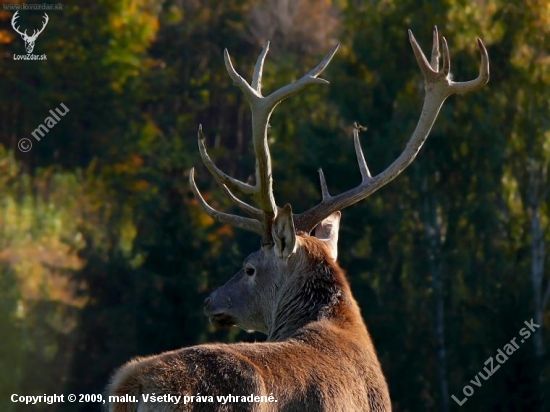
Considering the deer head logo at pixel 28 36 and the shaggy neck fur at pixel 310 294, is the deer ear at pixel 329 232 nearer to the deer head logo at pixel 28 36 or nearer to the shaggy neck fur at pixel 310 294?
the shaggy neck fur at pixel 310 294

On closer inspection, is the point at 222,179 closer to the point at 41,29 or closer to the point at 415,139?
the point at 415,139

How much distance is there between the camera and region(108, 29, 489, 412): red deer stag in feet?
20.0

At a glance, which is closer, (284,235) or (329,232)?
(284,235)

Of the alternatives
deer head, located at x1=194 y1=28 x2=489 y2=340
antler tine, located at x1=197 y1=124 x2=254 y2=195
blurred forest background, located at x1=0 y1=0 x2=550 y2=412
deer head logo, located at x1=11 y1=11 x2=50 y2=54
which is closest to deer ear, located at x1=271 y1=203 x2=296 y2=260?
deer head, located at x1=194 y1=28 x2=489 y2=340

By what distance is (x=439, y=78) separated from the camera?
30.6 feet

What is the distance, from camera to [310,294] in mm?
8188

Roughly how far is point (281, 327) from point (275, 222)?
2.10 ft

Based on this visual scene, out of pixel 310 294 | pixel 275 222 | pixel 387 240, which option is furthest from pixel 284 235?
pixel 387 240

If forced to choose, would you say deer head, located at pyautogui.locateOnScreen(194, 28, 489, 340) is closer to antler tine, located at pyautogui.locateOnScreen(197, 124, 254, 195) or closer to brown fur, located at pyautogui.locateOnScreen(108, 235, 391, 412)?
antler tine, located at pyautogui.locateOnScreen(197, 124, 254, 195)

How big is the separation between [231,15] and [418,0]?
430 inches

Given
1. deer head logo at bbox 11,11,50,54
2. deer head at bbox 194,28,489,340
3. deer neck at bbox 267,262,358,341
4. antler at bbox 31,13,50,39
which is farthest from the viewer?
antler at bbox 31,13,50,39

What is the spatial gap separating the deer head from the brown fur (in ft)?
0.91

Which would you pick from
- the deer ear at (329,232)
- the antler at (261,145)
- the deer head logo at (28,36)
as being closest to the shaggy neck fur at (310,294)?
the antler at (261,145)

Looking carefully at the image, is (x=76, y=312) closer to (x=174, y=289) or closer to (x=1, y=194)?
(x=174, y=289)
